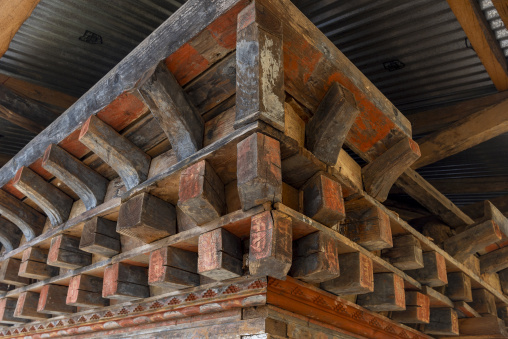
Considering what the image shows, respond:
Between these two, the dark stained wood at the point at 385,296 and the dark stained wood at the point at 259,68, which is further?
the dark stained wood at the point at 385,296

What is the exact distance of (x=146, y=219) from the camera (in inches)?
92.3

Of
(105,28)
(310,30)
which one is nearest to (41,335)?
(105,28)

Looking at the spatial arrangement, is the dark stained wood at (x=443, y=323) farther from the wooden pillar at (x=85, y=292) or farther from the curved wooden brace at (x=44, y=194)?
the curved wooden brace at (x=44, y=194)

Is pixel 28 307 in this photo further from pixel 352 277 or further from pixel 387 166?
pixel 387 166

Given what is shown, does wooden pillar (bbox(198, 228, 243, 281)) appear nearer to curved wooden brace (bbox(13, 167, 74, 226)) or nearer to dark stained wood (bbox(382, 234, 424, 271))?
Result: dark stained wood (bbox(382, 234, 424, 271))

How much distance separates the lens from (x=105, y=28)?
397 cm

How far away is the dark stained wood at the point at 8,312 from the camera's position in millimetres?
3818

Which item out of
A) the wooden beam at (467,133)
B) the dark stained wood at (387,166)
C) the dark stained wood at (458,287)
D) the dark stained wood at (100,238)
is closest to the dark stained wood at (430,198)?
the wooden beam at (467,133)

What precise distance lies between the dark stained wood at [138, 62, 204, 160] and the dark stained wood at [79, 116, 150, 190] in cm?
49

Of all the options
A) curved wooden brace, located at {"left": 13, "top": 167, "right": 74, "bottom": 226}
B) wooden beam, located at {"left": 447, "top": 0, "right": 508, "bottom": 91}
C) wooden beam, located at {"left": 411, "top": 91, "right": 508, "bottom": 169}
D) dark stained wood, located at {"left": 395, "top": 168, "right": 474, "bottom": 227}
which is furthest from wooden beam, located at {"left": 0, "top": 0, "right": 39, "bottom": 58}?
wooden beam, located at {"left": 411, "top": 91, "right": 508, "bottom": 169}

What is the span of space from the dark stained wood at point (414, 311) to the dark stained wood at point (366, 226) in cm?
76

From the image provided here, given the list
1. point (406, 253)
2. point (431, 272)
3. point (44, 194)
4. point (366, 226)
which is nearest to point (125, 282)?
point (44, 194)

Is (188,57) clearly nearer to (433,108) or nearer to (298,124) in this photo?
(298,124)

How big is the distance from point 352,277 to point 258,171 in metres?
0.94
